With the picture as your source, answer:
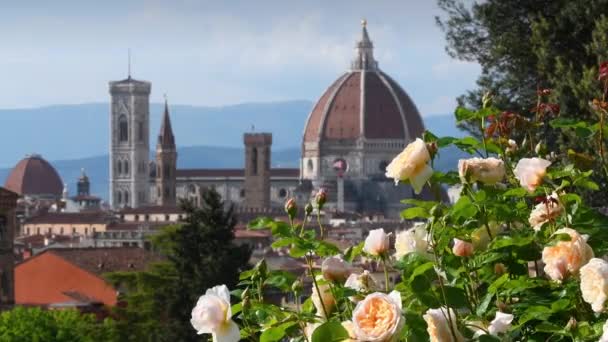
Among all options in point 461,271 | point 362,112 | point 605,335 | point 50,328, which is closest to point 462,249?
point 461,271

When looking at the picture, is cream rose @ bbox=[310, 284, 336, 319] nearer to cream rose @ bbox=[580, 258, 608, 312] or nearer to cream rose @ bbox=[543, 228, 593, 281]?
cream rose @ bbox=[543, 228, 593, 281]

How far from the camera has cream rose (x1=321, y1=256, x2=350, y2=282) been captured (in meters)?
4.89

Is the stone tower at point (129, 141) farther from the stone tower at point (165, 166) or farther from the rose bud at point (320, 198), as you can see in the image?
the rose bud at point (320, 198)

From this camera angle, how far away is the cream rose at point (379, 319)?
4215 millimetres

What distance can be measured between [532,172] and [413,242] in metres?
0.38

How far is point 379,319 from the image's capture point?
425 centimetres

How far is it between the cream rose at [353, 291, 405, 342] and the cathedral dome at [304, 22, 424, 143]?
496 feet

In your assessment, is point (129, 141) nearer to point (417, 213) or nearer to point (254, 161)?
point (254, 161)

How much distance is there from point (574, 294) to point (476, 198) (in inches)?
16.0

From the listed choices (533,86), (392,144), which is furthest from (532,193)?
(392,144)

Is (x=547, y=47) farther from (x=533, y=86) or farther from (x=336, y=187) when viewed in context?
(x=336, y=187)

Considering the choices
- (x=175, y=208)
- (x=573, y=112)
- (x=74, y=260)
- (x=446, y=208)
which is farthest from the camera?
(x=175, y=208)

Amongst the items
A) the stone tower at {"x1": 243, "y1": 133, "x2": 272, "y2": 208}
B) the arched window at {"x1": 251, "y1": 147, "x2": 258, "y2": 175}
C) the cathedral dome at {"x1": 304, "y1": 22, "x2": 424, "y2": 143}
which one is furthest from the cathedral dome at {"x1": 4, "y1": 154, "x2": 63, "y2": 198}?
the arched window at {"x1": 251, "y1": 147, "x2": 258, "y2": 175}

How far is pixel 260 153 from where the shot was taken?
472ft
